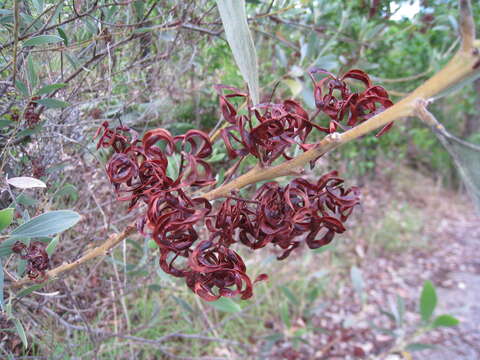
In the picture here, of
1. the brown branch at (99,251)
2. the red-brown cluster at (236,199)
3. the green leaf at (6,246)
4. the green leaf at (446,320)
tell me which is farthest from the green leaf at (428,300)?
the green leaf at (6,246)

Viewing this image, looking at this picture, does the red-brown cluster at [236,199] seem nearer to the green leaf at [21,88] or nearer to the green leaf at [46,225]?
the green leaf at [46,225]

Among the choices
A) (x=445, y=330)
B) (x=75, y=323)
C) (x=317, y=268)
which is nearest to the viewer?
(x=75, y=323)

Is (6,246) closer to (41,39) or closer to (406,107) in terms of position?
(41,39)

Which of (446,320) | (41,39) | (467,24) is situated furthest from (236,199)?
(446,320)

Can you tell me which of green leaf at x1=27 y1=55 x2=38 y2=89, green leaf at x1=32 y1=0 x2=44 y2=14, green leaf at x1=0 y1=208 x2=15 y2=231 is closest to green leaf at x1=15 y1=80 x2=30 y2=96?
green leaf at x1=27 y1=55 x2=38 y2=89

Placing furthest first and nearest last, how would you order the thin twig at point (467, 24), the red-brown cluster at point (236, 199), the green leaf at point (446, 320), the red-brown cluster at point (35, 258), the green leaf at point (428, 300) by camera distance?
the green leaf at point (428, 300)
the green leaf at point (446, 320)
the red-brown cluster at point (35, 258)
the red-brown cluster at point (236, 199)
the thin twig at point (467, 24)

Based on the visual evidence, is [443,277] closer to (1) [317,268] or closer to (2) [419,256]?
(2) [419,256]

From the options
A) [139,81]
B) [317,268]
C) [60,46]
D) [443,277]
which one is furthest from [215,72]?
[443,277]
